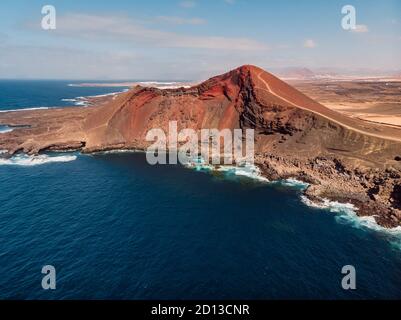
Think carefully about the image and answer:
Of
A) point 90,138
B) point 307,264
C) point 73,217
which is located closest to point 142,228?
point 73,217

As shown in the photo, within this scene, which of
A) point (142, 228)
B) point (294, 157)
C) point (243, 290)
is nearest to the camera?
point (243, 290)

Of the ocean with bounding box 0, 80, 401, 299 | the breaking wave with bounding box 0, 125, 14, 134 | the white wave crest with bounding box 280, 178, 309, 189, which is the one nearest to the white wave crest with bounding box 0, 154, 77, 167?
the ocean with bounding box 0, 80, 401, 299

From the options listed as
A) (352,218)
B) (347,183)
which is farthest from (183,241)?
(347,183)

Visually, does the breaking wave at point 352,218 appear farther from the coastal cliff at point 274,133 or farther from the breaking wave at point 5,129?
the breaking wave at point 5,129

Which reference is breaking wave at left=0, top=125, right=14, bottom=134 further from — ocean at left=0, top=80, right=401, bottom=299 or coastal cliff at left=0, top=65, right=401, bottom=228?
ocean at left=0, top=80, right=401, bottom=299

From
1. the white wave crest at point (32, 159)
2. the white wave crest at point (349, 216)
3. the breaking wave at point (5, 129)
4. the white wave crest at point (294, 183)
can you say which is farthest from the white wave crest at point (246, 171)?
the breaking wave at point (5, 129)

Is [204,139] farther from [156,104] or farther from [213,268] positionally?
[213,268]

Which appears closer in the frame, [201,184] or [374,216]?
[374,216]

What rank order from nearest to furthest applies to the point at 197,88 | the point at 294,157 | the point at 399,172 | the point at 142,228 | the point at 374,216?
the point at 142,228
the point at 374,216
the point at 399,172
the point at 294,157
the point at 197,88
